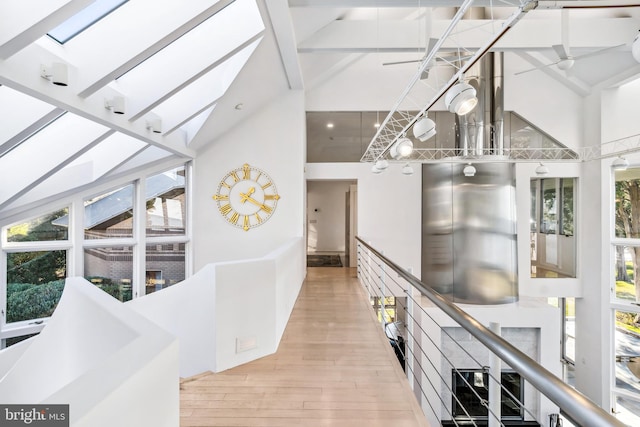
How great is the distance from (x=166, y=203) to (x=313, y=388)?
14.8ft

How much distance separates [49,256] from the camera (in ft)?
13.9

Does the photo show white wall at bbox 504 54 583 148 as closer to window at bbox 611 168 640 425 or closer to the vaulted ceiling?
the vaulted ceiling

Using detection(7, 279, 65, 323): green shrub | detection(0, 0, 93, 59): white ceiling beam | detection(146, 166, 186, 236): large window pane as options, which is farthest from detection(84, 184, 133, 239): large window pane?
detection(0, 0, 93, 59): white ceiling beam

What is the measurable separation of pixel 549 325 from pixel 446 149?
13.1 ft

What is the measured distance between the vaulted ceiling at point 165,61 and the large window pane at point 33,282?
68 cm

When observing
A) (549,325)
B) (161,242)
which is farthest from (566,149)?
(161,242)

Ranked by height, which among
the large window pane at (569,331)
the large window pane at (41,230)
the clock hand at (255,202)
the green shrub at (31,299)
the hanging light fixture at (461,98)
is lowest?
the large window pane at (569,331)

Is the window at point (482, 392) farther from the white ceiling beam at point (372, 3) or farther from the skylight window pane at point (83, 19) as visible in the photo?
the skylight window pane at point (83, 19)

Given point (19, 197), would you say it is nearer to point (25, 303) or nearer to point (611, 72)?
point (25, 303)

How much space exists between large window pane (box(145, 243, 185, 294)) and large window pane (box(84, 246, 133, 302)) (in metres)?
0.35

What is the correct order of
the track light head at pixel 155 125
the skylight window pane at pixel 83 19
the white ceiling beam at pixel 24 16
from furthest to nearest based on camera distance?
1. the track light head at pixel 155 125
2. the skylight window pane at pixel 83 19
3. the white ceiling beam at pixel 24 16

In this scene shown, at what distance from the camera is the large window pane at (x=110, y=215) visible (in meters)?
4.70

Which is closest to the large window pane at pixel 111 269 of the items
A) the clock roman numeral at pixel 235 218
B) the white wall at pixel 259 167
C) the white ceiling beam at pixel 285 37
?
the white wall at pixel 259 167

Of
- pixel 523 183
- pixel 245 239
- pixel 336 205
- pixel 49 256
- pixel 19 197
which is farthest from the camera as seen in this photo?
pixel 336 205
